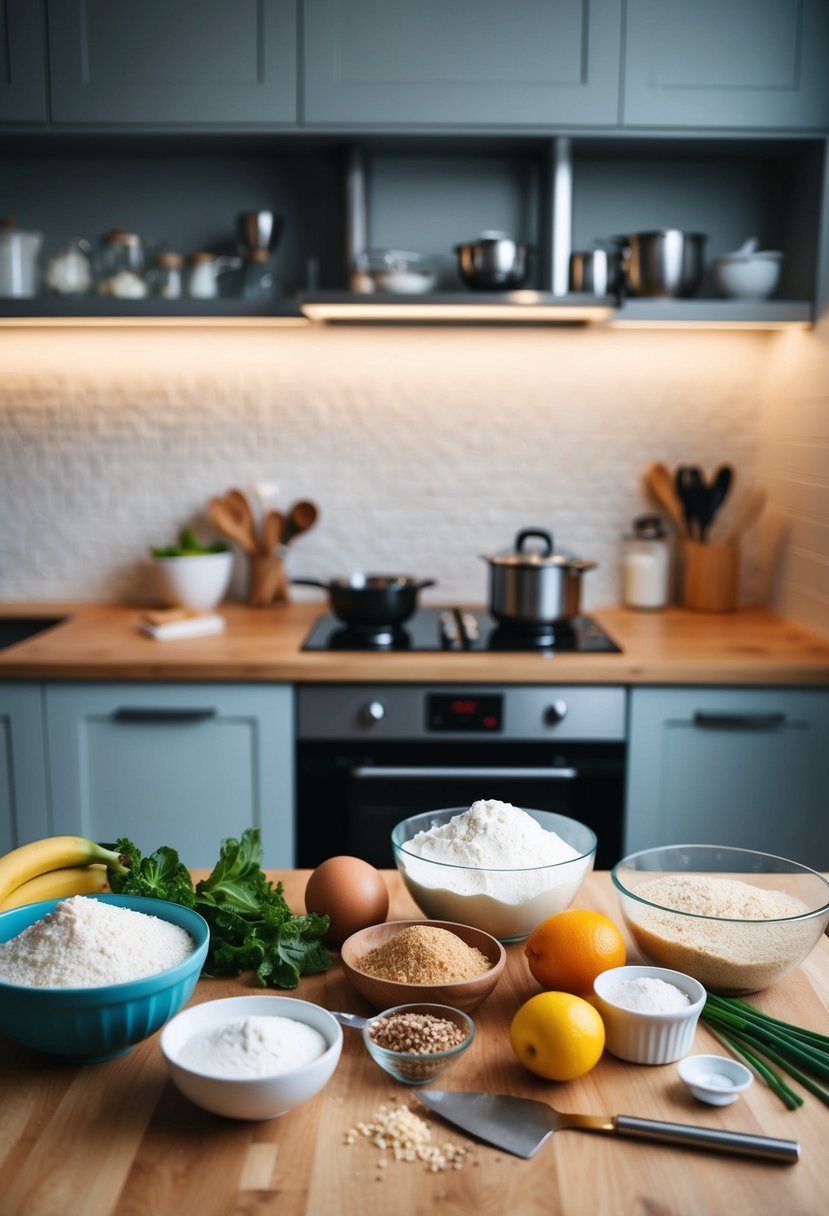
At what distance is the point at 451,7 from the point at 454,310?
707mm

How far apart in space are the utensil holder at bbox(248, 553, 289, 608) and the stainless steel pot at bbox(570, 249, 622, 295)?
111cm

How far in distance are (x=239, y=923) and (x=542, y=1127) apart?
0.42 metres

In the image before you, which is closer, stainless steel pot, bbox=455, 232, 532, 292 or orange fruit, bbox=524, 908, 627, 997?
orange fruit, bbox=524, 908, 627, 997

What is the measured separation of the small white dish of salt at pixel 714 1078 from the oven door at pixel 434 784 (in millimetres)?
1500

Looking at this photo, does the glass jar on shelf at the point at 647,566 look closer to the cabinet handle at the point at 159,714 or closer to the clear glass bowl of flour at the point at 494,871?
the cabinet handle at the point at 159,714

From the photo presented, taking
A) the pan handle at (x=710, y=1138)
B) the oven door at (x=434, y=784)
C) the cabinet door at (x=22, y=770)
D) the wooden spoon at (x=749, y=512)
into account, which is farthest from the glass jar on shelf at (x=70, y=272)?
the pan handle at (x=710, y=1138)

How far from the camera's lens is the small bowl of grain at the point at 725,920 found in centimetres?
Result: 116

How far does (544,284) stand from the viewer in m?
2.84

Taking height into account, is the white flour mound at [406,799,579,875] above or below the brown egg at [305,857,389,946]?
above

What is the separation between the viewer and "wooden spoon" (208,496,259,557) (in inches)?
124

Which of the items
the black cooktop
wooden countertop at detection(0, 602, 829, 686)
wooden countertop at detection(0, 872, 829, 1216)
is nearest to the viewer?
wooden countertop at detection(0, 872, 829, 1216)

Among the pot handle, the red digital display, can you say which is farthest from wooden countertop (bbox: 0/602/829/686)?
the pot handle

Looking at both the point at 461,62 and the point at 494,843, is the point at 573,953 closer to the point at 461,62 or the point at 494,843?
the point at 494,843

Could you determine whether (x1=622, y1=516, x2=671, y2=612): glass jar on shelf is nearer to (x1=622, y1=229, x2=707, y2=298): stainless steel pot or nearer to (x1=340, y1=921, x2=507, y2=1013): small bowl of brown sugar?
(x1=622, y1=229, x2=707, y2=298): stainless steel pot
